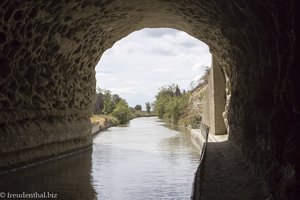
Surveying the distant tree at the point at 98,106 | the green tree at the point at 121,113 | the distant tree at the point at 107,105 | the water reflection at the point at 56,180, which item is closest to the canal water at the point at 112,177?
the water reflection at the point at 56,180

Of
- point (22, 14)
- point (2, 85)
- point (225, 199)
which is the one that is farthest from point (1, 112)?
point (225, 199)

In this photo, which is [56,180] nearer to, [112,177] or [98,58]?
[112,177]

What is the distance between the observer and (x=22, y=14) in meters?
13.5

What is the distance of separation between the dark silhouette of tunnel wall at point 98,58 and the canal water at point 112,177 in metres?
1.39

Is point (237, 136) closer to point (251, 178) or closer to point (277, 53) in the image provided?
point (251, 178)

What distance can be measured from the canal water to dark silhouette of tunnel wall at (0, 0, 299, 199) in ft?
4.56

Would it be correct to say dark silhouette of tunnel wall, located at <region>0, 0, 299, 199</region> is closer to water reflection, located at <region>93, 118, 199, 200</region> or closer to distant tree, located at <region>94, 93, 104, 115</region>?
water reflection, located at <region>93, 118, 199, 200</region>

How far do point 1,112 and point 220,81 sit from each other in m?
12.6

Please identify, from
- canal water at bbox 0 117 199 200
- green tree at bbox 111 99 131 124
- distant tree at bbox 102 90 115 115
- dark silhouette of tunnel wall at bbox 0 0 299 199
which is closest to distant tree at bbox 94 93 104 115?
distant tree at bbox 102 90 115 115

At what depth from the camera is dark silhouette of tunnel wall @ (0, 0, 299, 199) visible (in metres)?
7.43

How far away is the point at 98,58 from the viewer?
24.3 metres

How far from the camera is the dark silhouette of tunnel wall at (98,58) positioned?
7434mm

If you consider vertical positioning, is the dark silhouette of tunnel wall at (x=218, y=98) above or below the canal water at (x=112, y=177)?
above

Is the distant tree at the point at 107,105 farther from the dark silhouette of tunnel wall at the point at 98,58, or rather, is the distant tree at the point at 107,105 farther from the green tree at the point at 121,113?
the dark silhouette of tunnel wall at the point at 98,58
